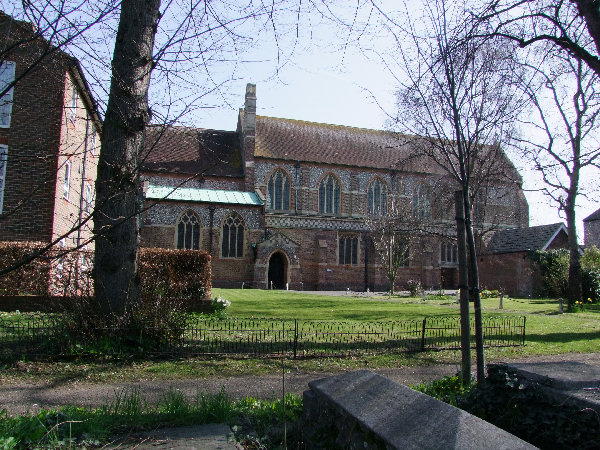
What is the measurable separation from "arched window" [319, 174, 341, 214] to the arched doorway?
637cm

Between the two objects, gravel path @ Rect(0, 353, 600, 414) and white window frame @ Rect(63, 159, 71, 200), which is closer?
gravel path @ Rect(0, 353, 600, 414)

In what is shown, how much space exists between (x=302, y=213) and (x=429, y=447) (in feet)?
118

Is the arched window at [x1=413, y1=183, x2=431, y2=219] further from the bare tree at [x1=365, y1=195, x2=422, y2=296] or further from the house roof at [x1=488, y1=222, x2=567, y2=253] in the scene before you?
the house roof at [x1=488, y1=222, x2=567, y2=253]

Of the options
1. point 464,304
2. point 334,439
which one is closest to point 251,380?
point 464,304

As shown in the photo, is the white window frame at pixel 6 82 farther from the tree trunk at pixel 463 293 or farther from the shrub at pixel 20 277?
the tree trunk at pixel 463 293

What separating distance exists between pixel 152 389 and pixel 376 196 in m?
36.2

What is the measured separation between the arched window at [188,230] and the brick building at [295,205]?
0.22 feet

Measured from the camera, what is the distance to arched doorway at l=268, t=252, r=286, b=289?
1366 inches

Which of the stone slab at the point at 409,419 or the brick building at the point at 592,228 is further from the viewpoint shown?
the brick building at the point at 592,228

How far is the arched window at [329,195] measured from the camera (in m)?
39.0

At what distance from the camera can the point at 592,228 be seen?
178 feet

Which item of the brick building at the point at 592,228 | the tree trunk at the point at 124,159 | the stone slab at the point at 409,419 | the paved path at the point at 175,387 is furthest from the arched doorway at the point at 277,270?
the brick building at the point at 592,228

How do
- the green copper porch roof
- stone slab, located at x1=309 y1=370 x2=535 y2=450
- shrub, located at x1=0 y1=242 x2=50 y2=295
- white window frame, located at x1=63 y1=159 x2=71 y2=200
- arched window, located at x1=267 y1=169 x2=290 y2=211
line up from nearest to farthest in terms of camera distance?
stone slab, located at x1=309 y1=370 x2=535 y2=450 → shrub, located at x1=0 y1=242 x2=50 y2=295 → white window frame, located at x1=63 y1=159 x2=71 y2=200 → the green copper porch roof → arched window, located at x1=267 y1=169 x2=290 y2=211

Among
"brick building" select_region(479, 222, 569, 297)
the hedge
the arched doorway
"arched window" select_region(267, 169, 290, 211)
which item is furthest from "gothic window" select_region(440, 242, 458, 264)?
the hedge
